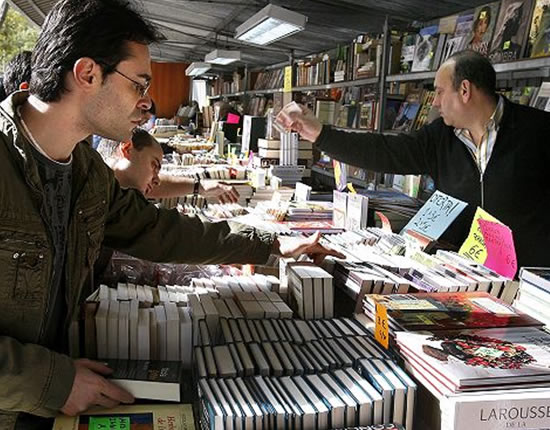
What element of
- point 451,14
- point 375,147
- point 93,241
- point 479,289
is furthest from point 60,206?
point 451,14

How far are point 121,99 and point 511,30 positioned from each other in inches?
101

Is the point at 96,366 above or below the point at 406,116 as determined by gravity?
below

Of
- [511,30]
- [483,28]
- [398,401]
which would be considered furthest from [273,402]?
[483,28]

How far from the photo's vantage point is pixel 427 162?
2971mm

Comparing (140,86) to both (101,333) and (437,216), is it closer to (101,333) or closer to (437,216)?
(101,333)

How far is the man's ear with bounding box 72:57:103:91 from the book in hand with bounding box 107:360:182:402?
692 millimetres

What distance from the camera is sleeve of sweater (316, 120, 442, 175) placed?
2.93 meters

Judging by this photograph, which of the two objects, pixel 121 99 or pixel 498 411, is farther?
pixel 121 99

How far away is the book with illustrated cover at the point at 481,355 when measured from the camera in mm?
1087

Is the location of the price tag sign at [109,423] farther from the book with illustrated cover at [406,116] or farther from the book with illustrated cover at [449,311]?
the book with illustrated cover at [406,116]

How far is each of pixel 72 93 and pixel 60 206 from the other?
1.00ft

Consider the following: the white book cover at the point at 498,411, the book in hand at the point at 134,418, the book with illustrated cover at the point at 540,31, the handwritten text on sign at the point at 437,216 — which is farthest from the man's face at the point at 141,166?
the book with illustrated cover at the point at 540,31

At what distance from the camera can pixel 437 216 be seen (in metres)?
2.08

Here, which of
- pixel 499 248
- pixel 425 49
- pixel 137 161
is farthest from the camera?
pixel 425 49
